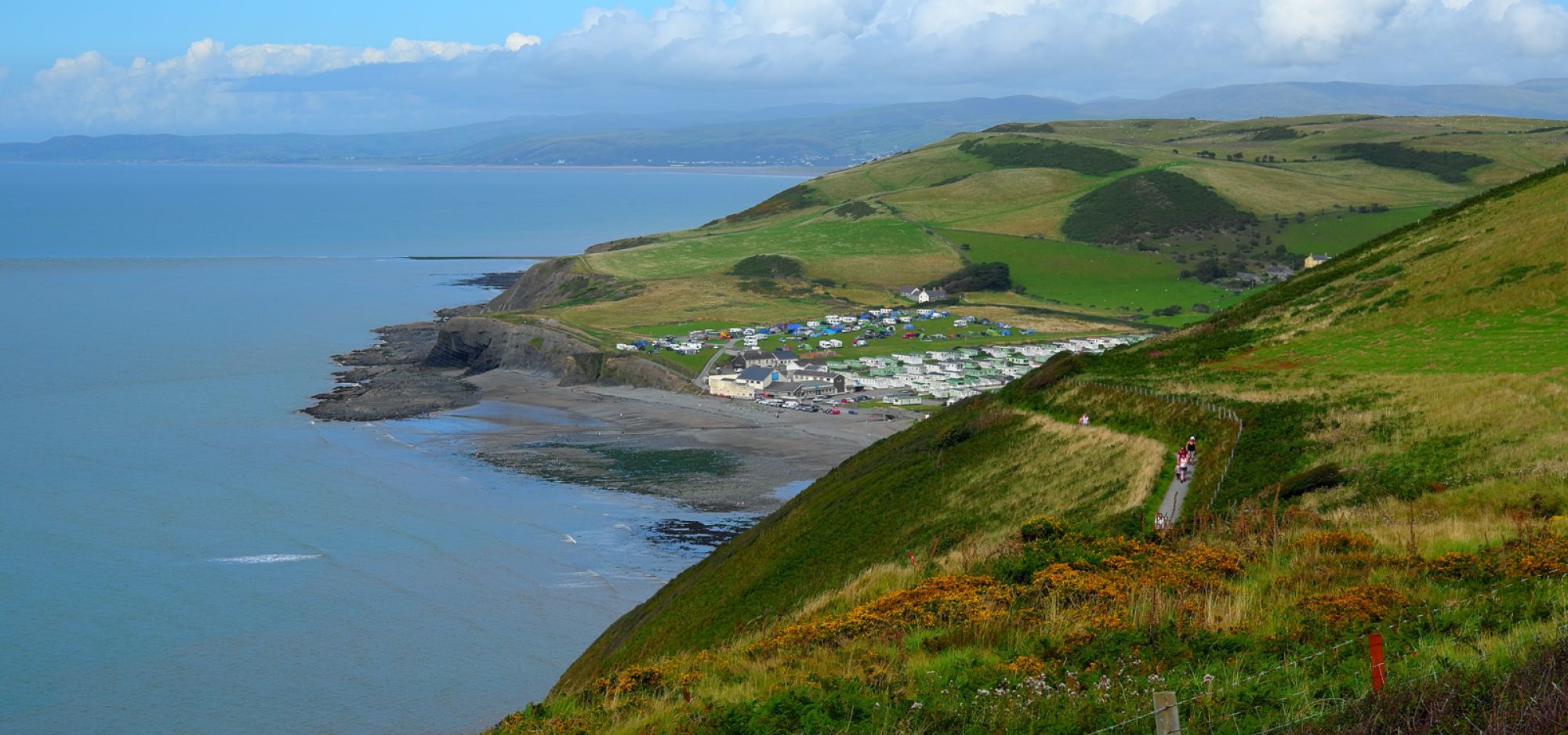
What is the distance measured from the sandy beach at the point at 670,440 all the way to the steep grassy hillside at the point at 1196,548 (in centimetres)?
2698

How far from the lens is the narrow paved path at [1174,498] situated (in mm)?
23844

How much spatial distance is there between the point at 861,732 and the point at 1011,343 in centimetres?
→ 10324

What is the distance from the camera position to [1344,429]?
24969 mm

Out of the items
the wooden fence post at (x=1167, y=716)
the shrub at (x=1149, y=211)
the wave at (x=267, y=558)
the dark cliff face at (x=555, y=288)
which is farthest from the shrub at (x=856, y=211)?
the wooden fence post at (x=1167, y=716)

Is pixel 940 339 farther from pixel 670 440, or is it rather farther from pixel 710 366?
pixel 670 440

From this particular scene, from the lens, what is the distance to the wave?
175 feet

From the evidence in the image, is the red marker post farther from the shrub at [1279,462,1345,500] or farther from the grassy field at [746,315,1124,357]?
the grassy field at [746,315,1124,357]

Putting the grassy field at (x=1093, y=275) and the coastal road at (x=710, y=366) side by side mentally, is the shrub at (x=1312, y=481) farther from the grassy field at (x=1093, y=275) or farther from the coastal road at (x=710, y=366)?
the grassy field at (x=1093, y=275)

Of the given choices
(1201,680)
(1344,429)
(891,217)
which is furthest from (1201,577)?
(891,217)

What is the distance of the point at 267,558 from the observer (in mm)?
53844

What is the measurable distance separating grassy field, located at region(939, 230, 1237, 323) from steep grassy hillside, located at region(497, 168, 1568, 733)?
97.3 m

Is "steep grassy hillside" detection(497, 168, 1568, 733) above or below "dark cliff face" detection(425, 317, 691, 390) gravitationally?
above

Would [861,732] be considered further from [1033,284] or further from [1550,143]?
[1550,143]

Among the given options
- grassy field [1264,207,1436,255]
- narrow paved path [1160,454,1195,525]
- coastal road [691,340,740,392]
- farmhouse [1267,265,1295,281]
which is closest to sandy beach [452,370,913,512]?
coastal road [691,340,740,392]
